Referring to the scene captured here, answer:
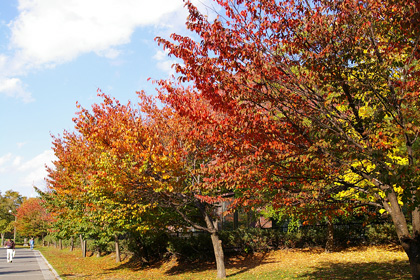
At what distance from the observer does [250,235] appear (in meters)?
18.4

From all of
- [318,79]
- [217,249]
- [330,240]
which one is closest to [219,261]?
[217,249]

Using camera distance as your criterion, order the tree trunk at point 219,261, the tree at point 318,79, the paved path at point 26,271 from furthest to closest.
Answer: the paved path at point 26,271, the tree trunk at point 219,261, the tree at point 318,79

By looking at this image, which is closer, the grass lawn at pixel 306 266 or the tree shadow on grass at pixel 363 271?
the tree shadow on grass at pixel 363 271

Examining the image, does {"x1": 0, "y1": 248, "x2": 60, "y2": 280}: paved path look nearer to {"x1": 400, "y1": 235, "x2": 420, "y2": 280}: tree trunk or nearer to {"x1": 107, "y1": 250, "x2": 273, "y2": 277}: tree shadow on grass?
{"x1": 107, "y1": 250, "x2": 273, "y2": 277}: tree shadow on grass

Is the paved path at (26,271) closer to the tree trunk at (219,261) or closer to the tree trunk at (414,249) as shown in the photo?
the tree trunk at (219,261)

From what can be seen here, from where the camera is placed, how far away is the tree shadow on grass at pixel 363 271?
32.2 ft

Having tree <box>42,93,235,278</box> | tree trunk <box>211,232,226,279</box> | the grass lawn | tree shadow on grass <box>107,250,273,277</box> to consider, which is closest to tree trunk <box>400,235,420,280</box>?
the grass lawn

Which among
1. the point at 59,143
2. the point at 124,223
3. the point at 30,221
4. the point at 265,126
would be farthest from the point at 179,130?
the point at 30,221

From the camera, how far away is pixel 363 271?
10891 mm

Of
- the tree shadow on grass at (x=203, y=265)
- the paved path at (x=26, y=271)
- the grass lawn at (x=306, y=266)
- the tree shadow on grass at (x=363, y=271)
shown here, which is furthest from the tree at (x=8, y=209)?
the tree shadow on grass at (x=363, y=271)

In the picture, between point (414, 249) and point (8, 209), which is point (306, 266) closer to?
point (414, 249)

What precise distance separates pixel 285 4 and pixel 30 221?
60352 millimetres

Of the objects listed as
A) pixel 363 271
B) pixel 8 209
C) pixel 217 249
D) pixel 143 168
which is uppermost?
pixel 8 209

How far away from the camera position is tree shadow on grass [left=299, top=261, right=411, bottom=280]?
9829mm
